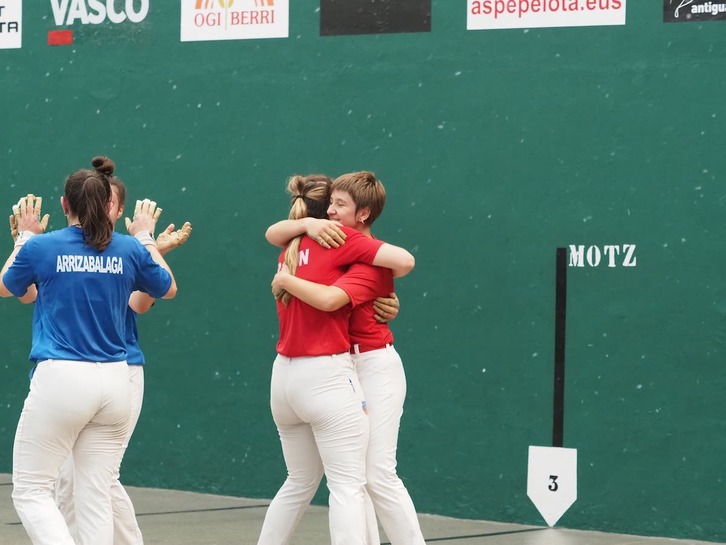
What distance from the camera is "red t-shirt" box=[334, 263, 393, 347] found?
4633 mm

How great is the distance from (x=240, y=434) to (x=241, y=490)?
293mm

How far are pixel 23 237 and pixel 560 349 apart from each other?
2.79 meters

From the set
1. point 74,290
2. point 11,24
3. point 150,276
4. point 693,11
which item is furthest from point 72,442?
point 11,24

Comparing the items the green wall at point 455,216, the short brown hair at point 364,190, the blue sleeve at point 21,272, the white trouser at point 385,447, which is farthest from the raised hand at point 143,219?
the green wall at point 455,216

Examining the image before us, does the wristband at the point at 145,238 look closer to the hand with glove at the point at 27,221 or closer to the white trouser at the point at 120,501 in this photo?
the hand with glove at the point at 27,221

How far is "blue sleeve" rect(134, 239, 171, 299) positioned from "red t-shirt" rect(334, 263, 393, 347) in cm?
59

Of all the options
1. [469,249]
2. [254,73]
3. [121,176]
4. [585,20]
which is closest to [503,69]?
[585,20]

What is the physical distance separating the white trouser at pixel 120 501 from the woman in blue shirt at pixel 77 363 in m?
0.35

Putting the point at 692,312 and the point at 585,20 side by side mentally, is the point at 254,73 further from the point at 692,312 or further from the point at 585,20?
the point at 692,312

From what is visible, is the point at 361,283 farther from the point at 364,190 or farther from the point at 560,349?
the point at 560,349

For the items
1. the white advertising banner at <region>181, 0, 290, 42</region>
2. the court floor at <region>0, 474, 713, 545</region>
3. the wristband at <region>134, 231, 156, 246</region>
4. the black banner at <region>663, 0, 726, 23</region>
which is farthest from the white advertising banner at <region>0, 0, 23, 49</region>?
the black banner at <region>663, 0, 726, 23</region>

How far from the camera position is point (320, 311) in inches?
183

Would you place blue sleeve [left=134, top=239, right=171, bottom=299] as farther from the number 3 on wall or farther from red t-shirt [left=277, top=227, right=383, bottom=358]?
the number 3 on wall

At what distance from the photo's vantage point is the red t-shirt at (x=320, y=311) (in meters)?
4.60
